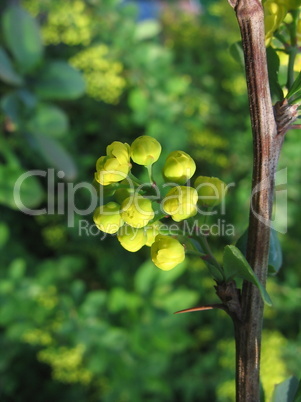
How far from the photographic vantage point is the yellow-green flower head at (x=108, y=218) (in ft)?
1.72

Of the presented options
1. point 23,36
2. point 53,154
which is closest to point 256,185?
point 53,154

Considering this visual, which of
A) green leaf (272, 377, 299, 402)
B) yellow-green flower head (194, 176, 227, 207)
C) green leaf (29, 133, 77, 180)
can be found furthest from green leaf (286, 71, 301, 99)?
green leaf (29, 133, 77, 180)

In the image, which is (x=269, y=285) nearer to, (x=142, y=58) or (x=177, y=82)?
(x=177, y=82)

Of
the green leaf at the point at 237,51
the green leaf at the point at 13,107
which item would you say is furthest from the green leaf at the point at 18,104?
the green leaf at the point at 237,51

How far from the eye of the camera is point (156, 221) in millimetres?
532

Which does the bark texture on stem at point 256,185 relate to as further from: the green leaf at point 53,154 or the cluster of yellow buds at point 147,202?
the green leaf at point 53,154

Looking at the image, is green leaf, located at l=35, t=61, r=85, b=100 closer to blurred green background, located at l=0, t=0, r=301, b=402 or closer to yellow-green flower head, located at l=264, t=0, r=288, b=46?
blurred green background, located at l=0, t=0, r=301, b=402

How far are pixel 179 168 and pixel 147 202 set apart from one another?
0.05 meters

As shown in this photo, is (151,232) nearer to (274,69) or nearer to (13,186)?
(274,69)

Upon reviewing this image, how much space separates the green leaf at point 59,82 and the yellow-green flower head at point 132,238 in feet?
3.44

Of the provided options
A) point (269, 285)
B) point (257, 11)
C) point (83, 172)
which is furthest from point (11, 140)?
point (257, 11)

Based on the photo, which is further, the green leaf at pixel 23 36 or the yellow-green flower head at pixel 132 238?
the green leaf at pixel 23 36

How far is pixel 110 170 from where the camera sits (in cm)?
52

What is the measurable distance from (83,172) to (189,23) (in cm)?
90
